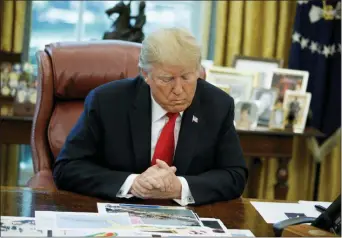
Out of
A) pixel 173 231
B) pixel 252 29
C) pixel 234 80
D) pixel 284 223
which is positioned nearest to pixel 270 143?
pixel 234 80

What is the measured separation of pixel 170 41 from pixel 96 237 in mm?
812

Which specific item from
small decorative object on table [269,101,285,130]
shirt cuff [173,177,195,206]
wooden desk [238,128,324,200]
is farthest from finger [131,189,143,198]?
small decorative object on table [269,101,285,130]

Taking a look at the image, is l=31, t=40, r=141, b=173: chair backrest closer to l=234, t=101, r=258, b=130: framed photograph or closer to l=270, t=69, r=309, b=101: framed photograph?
l=234, t=101, r=258, b=130: framed photograph

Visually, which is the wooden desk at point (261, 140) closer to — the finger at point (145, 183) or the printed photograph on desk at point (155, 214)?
the finger at point (145, 183)

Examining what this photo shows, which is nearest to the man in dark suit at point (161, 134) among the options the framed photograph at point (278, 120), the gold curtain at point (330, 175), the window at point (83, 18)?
the framed photograph at point (278, 120)

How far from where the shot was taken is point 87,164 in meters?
2.15

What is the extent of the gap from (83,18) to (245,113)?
4.64ft

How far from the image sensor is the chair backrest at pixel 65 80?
2.59 metres

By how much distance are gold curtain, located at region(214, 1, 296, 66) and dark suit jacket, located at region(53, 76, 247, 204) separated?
1.97 metres

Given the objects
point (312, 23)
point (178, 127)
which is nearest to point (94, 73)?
point (178, 127)

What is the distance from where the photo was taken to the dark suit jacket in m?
2.17

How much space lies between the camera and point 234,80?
378cm

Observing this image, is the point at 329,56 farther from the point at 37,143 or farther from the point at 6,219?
the point at 6,219

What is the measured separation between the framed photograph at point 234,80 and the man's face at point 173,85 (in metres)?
1.56
